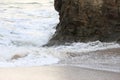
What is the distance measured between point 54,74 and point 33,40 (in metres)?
7.12

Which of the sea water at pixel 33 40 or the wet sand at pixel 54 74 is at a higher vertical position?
the wet sand at pixel 54 74

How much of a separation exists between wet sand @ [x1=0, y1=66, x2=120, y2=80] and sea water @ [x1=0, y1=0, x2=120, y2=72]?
47 centimetres

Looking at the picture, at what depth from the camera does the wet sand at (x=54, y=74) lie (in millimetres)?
7332

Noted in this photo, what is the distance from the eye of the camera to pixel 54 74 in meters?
7.70

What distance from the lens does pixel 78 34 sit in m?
12.1

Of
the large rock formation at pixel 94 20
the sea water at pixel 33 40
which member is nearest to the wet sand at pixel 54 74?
the sea water at pixel 33 40

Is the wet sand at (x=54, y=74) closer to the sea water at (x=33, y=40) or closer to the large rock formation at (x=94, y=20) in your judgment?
the sea water at (x=33, y=40)

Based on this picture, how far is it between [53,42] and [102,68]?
4.66m

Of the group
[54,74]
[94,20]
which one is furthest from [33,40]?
[54,74]

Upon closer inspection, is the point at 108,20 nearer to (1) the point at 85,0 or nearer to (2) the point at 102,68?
(1) the point at 85,0

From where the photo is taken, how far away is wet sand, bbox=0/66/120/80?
733cm

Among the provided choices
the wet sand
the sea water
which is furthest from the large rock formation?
the wet sand

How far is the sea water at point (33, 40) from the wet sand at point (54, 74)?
475 mm

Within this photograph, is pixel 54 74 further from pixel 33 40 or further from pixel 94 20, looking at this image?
pixel 33 40
